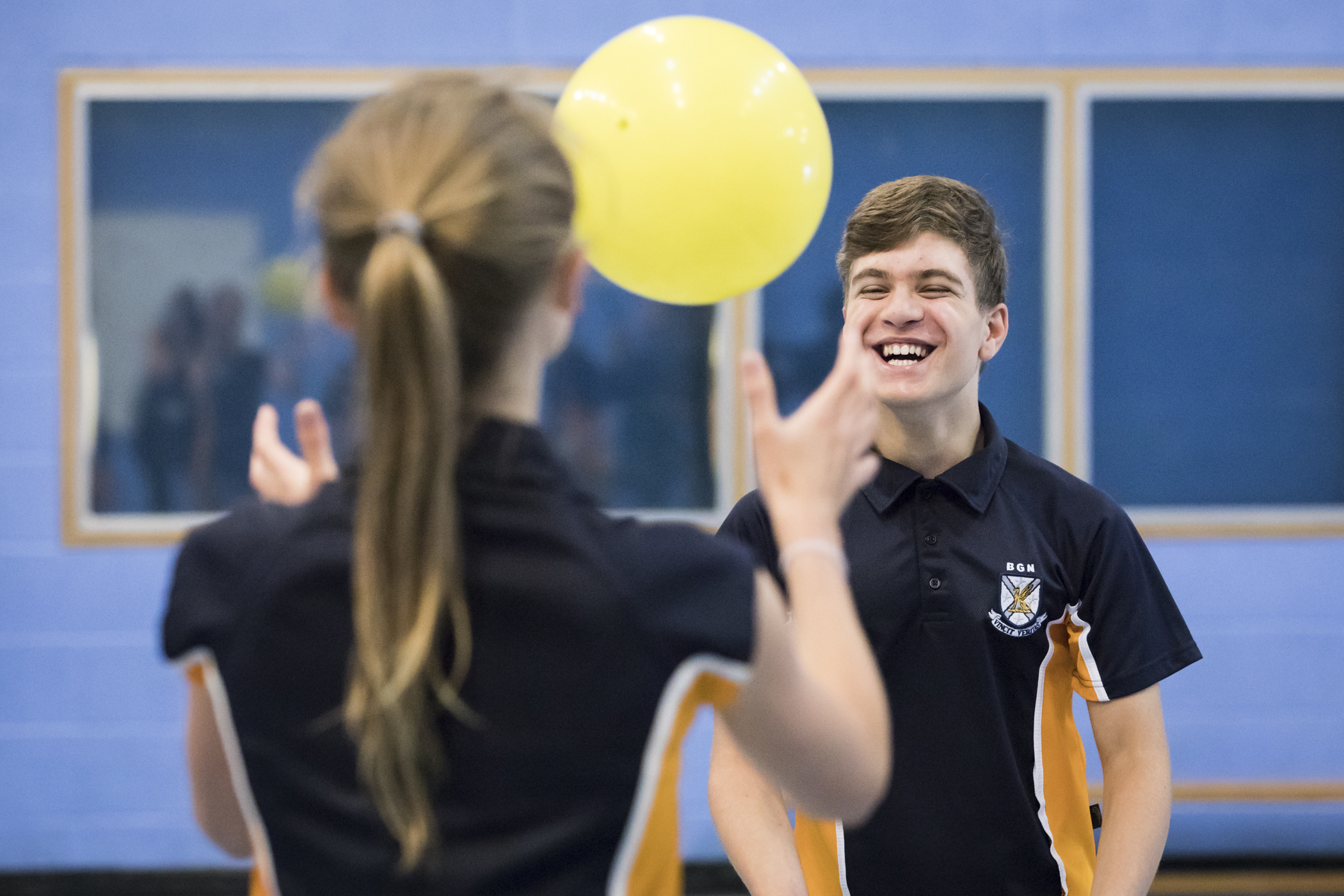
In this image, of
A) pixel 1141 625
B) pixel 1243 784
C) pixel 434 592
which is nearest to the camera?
pixel 434 592

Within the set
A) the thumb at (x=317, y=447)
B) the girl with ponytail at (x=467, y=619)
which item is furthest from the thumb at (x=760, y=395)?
the thumb at (x=317, y=447)

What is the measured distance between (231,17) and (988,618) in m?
2.65

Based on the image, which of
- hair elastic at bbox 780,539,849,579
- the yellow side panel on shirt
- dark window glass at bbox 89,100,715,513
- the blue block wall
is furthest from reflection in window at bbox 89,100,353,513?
hair elastic at bbox 780,539,849,579

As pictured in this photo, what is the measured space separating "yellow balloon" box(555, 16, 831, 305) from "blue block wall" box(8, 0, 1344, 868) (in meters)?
1.92

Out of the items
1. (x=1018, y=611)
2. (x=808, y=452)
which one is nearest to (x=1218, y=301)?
(x=1018, y=611)

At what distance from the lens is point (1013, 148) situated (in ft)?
9.97

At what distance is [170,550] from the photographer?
302 centimetres

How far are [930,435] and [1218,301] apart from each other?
6.82 feet

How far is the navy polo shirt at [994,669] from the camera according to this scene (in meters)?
1.27

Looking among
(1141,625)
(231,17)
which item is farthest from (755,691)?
(231,17)

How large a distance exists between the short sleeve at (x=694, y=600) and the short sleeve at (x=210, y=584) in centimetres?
26

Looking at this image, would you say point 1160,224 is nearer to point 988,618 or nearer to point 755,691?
point 988,618

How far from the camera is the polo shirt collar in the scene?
4.47 ft

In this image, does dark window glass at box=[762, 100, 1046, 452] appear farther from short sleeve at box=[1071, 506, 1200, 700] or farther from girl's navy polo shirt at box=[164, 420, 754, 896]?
girl's navy polo shirt at box=[164, 420, 754, 896]
